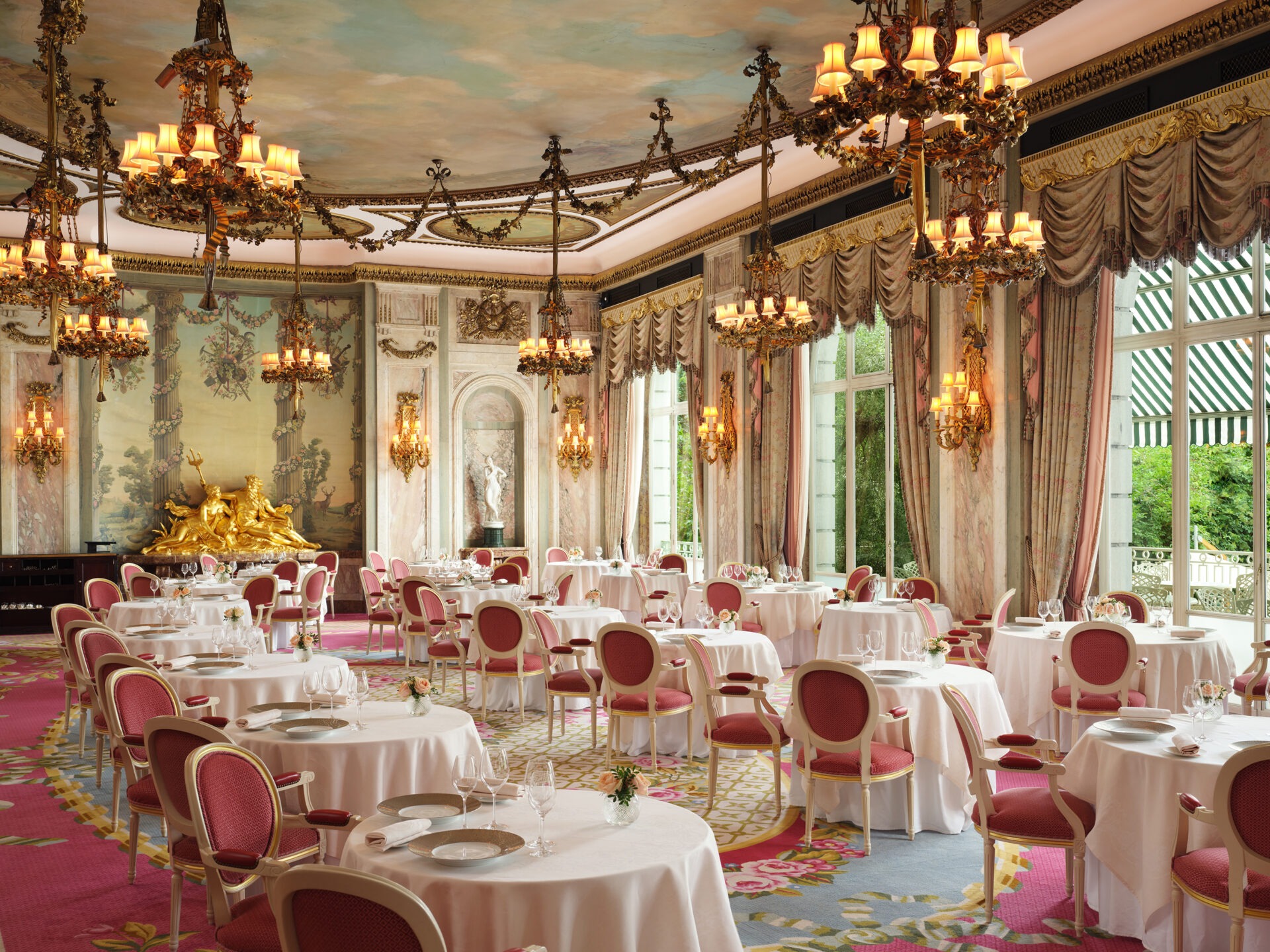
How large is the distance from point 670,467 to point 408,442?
403 centimetres

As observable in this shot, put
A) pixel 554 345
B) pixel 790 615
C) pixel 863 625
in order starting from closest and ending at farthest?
pixel 863 625, pixel 790 615, pixel 554 345

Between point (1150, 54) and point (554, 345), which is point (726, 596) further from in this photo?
point (1150, 54)

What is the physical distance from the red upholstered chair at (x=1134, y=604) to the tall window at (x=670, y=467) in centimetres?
786

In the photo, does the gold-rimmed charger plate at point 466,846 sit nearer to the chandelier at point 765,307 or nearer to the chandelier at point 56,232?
the chandelier at point 56,232

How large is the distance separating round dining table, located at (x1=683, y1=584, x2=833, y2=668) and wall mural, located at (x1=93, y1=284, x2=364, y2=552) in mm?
7648

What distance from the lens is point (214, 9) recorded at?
534 cm

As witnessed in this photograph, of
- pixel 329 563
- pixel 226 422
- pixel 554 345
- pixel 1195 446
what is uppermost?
pixel 554 345

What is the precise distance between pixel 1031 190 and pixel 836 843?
19.4ft

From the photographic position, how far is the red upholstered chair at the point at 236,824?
3404 mm

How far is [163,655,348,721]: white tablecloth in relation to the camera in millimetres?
6090

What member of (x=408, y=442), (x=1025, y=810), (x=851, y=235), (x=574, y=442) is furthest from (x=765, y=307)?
(x=408, y=442)

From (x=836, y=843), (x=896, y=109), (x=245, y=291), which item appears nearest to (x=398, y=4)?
(x=896, y=109)

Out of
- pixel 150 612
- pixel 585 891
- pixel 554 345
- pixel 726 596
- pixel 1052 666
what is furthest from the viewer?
pixel 554 345

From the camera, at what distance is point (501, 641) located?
8.57 meters
